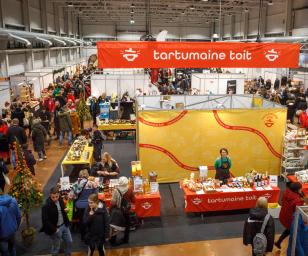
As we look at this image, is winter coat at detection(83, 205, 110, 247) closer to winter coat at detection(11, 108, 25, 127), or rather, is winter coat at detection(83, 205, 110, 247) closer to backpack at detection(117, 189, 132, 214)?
backpack at detection(117, 189, 132, 214)

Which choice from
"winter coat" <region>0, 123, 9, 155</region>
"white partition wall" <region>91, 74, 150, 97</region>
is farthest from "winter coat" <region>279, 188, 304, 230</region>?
"white partition wall" <region>91, 74, 150, 97</region>

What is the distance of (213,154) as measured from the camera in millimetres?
8141

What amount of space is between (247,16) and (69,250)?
2822 cm

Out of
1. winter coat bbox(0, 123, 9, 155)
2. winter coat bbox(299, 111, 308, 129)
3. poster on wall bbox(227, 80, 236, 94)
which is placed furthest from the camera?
poster on wall bbox(227, 80, 236, 94)

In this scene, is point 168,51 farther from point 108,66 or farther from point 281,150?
point 281,150

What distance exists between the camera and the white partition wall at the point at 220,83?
15.9m

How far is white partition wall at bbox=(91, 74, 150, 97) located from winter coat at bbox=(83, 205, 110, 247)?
10.4 meters

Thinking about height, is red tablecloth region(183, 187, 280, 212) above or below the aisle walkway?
above

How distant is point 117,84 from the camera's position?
14898 millimetres

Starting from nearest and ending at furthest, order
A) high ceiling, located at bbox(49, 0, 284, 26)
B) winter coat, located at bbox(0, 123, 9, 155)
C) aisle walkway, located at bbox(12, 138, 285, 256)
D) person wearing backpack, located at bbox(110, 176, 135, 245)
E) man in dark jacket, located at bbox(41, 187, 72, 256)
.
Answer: man in dark jacket, located at bbox(41, 187, 72, 256) → person wearing backpack, located at bbox(110, 176, 135, 245) → aisle walkway, located at bbox(12, 138, 285, 256) → winter coat, located at bbox(0, 123, 9, 155) → high ceiling, located at bbox(49, 0, 284, 26)

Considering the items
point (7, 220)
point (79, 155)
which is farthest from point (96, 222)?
point (79, 155)

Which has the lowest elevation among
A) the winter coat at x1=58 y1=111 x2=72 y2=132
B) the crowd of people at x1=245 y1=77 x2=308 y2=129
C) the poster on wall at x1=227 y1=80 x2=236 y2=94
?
the winter coat at x1=58 y1=111 x2=72 y2=132

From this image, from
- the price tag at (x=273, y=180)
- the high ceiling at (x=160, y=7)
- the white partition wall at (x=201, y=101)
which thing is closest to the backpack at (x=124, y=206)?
the price tag at (x=273, y=180)

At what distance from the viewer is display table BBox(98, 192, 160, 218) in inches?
241
